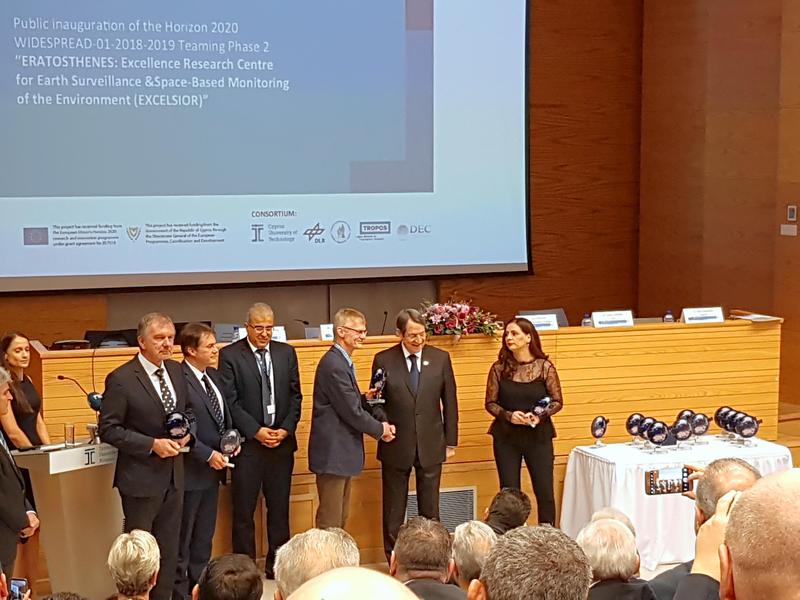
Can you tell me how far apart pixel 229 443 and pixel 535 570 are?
3.81 meters

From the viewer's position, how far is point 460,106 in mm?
9852

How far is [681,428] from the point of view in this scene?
7305mm

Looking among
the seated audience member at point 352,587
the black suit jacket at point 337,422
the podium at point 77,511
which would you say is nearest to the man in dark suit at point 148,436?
the podium at point 77,511

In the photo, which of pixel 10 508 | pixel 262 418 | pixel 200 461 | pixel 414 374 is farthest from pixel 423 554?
pixel 414 374

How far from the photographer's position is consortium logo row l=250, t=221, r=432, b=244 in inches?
368

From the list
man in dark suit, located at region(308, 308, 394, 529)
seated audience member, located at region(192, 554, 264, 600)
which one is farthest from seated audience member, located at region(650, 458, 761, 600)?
man in dark suit, located at region(308, 308, 394, 529)

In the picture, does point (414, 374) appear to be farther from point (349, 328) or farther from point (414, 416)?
point (349, 328)

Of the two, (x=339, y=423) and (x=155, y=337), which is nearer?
(x=155, y=337)

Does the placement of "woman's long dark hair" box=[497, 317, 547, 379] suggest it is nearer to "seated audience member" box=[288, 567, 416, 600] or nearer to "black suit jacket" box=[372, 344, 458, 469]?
"black suit jacket" box=[372, 344, 458, 469]

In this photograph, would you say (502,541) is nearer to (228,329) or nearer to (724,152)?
(228,329)

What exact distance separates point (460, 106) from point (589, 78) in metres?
1.79

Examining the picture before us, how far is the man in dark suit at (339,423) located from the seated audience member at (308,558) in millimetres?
3081

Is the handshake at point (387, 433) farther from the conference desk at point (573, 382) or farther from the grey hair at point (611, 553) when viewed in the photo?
the grey hair at point (611, 553)

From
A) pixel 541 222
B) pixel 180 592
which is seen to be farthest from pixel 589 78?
pixel 180 592
